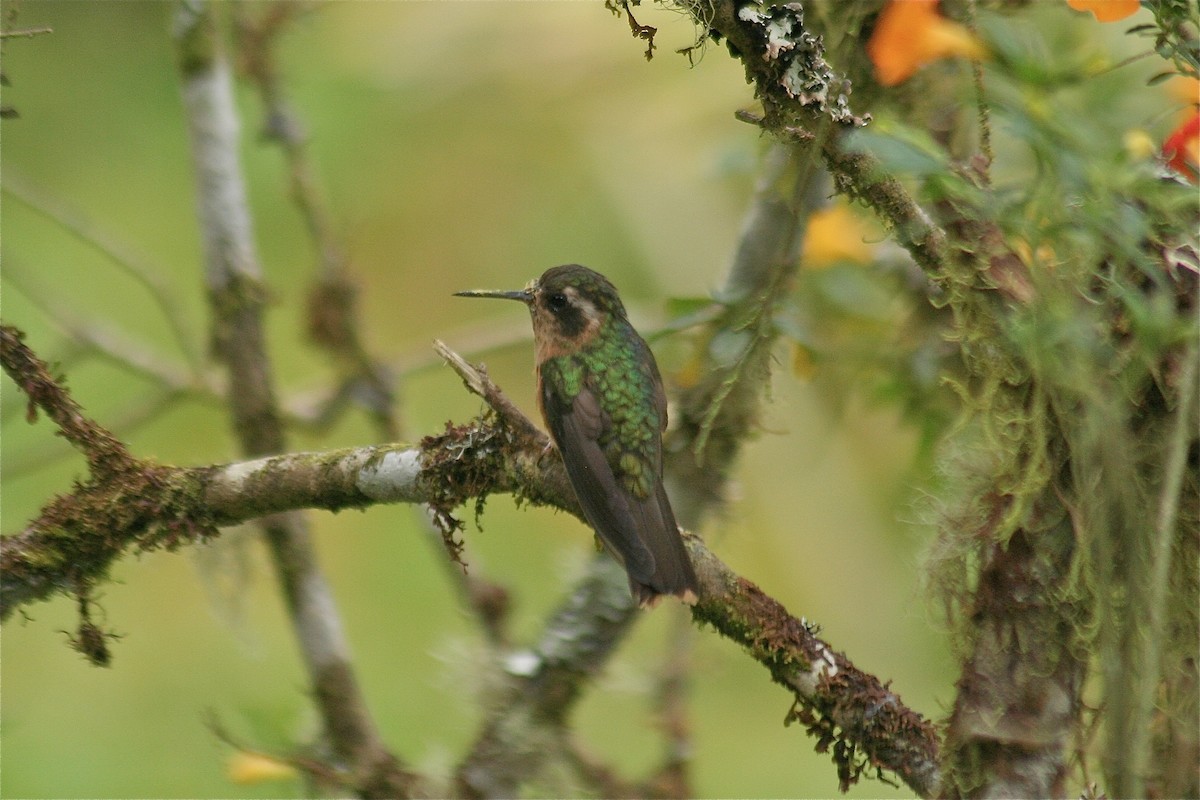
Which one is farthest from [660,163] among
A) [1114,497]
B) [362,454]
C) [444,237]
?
[1114,497]

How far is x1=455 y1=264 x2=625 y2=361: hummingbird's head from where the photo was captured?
356cm

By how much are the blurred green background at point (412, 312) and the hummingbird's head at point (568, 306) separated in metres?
0.62

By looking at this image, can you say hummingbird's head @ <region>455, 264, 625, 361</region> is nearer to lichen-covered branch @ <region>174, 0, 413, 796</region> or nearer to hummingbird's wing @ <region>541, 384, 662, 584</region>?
hummingbird's wing @ <region>541, 384, 662, 584</region>

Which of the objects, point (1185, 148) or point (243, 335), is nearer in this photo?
point (1185, 148)

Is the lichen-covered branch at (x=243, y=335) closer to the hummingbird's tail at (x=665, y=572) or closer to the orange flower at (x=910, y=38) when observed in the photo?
the hummingbird's tail at (x=665, y=572)

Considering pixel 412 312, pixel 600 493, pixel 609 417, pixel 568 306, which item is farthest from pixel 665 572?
pixel 412 312

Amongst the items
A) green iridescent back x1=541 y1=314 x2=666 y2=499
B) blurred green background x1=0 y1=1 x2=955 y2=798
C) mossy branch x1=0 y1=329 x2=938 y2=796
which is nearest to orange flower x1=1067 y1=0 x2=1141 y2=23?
mossy branch x1=0 y1=329 x2=938 y2=796

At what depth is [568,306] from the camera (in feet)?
11.8

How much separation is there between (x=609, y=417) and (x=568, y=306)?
477 mm

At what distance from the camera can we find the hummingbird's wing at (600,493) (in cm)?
267

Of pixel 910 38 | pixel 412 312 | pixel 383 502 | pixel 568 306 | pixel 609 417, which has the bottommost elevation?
pixel 412 312

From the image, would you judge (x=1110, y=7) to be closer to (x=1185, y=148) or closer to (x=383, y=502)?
(x=1185, y=148)

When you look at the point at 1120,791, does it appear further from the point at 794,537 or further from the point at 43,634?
the point at 43,634

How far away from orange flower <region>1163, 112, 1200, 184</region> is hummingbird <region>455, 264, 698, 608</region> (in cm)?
124
